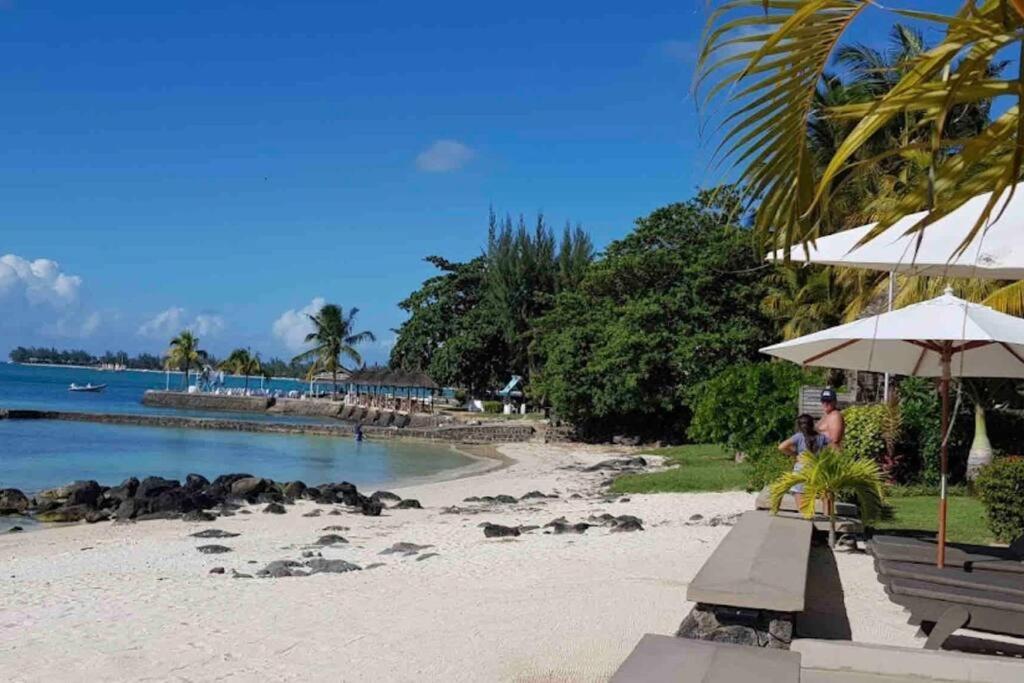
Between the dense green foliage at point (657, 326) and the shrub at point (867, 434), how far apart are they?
17105 mm

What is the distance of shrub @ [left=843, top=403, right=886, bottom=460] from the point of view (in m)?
14.2

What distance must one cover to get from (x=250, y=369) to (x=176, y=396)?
19.0 m

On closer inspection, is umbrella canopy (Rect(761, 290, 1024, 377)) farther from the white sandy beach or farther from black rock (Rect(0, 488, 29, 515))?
black rock (Rect(0, 488, 29, 515))

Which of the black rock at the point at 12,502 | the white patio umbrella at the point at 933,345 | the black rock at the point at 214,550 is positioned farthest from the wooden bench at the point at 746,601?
the black rock at the point at 12,502

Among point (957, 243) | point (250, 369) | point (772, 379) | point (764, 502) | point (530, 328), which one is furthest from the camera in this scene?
point (250, 369)

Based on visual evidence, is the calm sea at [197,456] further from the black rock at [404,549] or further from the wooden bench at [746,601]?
the wooden bench at [746,601]

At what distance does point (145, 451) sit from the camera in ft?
125

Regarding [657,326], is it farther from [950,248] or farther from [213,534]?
[950,248]

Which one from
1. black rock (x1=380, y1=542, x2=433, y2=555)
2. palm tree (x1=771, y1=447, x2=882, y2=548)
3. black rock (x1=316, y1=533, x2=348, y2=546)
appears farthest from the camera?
black rock (x1=316, y1=533, x2=348, y2=546)

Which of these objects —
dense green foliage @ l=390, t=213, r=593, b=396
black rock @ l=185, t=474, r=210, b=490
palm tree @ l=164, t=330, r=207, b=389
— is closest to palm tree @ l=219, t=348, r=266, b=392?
palm tree @ l=164, t=330, r=207, b=389

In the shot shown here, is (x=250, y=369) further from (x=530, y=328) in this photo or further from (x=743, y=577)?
(x=743, y=577)

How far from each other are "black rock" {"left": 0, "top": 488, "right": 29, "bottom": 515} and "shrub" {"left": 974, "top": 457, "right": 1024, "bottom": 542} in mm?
17420

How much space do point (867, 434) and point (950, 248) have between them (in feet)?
33.4

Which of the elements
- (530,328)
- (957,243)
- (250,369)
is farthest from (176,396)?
(957,243)
